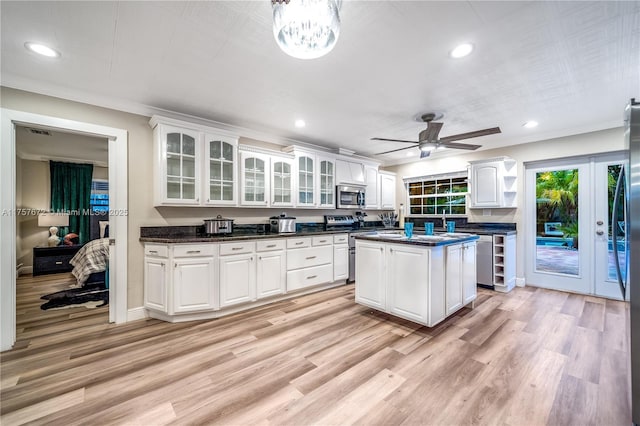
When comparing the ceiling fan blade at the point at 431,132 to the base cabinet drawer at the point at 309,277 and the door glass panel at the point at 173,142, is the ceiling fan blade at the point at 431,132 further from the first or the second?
the door glass panel at the point at 173,142

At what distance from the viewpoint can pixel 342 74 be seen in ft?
7.93

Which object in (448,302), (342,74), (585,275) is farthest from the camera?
(585,275)

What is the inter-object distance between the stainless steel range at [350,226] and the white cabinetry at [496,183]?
2180 mm

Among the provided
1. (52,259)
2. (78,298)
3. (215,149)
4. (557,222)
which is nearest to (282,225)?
(215,149)

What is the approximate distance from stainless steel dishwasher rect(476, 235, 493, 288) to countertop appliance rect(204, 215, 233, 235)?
389 cm

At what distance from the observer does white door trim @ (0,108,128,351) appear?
7.88 ft

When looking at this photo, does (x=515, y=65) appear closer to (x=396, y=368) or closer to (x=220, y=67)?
(x=220, y=67)

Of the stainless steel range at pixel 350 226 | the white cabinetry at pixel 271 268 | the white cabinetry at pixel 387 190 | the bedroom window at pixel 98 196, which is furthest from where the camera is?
the bedroom window at pixel 98 196

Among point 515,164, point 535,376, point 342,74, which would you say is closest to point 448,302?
point 535,376

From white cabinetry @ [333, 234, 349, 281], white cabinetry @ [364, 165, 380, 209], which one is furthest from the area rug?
white cabinetry @ [364, 165, 380, 209]

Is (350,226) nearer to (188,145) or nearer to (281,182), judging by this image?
(281,182)

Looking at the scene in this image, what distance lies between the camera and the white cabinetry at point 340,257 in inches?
170

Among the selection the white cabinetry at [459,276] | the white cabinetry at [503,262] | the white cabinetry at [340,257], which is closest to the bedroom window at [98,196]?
the white cabinetry at [340,257]

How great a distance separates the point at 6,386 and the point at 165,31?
8.96 ft
